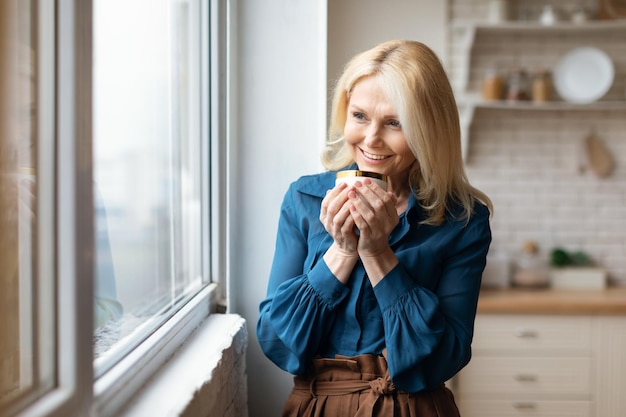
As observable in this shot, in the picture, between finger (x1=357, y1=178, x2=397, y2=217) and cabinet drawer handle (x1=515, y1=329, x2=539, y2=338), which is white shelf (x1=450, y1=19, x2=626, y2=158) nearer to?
cabinet drawer handle (x1=515, y1=329, x2=539, y2=338)

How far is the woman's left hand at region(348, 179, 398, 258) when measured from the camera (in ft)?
4.75

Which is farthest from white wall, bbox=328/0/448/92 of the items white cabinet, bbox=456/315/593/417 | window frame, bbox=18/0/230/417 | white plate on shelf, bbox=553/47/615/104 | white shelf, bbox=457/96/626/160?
window frame, bbox=18/0/230/417

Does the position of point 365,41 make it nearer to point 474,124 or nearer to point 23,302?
point 474,124

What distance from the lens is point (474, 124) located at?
3.79 metres

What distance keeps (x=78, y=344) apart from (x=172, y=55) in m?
1.05

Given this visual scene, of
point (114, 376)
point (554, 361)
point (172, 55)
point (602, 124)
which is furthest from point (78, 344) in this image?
point (602, 124)

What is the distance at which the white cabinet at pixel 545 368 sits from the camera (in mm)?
3170

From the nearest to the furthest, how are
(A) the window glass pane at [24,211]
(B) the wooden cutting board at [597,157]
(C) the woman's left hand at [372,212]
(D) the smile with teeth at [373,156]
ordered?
(A) the window glass pane at [24,211], (C) the woman's left hand at [372,212], (D) the smile with teeth at [373,156], (B) the wooden cutting board at [597,157]

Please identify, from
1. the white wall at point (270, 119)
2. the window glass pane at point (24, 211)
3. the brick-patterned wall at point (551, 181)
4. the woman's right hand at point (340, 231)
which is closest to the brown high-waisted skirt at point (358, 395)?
the woman's right hand at point (340, 231)

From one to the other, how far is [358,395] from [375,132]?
1.84ft

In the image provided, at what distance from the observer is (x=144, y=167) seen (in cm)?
162

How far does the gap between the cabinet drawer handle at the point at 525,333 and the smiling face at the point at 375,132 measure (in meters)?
1.85

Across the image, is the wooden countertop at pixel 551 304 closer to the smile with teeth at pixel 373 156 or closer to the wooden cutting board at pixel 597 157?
the wooden cutting board at pixel 597 157

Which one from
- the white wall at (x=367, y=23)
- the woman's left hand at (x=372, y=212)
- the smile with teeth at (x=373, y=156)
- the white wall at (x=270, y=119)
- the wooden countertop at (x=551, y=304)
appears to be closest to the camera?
the woman's left hand at (x=372, y=212)
